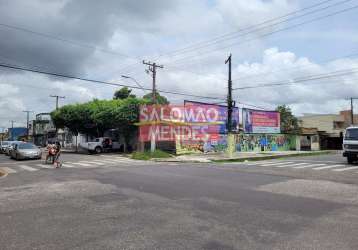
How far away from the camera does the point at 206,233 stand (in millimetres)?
6219

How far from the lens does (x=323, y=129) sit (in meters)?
67.8

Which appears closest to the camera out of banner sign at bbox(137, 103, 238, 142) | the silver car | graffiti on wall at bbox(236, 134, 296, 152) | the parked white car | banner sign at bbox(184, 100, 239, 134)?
the silver car

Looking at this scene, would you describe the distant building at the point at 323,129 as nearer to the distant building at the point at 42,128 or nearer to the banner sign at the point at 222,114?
the banner sign at the point at 222,114

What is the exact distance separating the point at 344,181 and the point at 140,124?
84.1ft

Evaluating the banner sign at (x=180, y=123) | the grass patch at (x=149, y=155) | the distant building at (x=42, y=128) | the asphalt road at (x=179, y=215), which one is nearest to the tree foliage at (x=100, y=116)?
the banner sign at (x=180, y=123)

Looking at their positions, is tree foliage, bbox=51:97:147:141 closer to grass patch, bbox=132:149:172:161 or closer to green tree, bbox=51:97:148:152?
green tree, bbox=51:97:148:152

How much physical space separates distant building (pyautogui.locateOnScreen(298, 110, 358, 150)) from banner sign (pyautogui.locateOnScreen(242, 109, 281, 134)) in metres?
11.0

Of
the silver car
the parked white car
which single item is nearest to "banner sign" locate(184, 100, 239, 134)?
the parked white car

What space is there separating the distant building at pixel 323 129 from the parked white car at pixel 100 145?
28.7 meters

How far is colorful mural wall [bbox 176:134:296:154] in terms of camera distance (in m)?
34.0

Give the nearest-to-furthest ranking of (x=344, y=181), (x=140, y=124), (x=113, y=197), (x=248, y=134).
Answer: (x=113, y=197)
(x=344, y=181)
(x=140, y=124)
(x=248, y=134)

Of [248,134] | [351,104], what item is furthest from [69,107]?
[351,104]

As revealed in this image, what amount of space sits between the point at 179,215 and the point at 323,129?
6637 cm

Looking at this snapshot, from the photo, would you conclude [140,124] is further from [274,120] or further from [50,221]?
[50,221]
